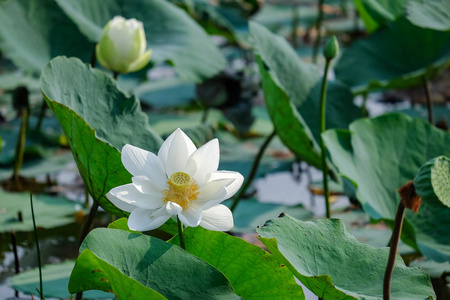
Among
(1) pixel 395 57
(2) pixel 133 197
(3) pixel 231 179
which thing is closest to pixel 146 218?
(2) pixel 133 197

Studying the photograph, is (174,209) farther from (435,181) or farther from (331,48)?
(331,48)

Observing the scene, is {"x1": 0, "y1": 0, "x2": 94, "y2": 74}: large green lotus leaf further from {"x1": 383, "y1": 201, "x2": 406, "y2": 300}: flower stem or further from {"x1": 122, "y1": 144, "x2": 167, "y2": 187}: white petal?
{"x1": 383, "y1": 201, "x2": 406, "y2": 300}: flower stem

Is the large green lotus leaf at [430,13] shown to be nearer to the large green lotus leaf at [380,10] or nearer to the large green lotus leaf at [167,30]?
the large green lotus leaf at [380,10]

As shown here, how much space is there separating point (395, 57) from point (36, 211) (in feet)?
5.36

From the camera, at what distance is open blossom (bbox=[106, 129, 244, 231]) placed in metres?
1.20

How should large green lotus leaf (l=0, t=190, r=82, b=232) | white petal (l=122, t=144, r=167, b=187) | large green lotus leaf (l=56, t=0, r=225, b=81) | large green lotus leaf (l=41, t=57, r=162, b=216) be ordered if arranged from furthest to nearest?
1. large green lotus leaf (l=56, t=0, r=225, b=81)
2. large green lotus leaf (l=0, t=190, r=82, b=232)
3. large green lotus leaf (l=41, t=57, r=162, b=216)
4. white petal (l=122, t=144, r=167, b=187)

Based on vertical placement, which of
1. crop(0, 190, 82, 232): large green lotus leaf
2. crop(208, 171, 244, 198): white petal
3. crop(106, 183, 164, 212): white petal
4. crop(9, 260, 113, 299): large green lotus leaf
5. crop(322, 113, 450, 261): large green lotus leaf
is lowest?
crop(0, 190, 82, 232): large green lotus leaf

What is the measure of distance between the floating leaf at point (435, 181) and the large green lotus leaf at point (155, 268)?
38 cm

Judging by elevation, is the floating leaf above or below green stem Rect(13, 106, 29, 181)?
above

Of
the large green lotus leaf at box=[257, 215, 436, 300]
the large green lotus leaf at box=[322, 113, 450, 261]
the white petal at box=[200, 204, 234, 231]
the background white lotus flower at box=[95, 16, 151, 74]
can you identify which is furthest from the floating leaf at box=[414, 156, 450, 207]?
the background white lotus flower at box=[95, 16, 151, 74]

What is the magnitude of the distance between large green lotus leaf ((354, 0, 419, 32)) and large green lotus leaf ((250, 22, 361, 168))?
21.6 inches

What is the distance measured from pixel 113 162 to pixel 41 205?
3.24ft

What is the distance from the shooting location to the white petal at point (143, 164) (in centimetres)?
124

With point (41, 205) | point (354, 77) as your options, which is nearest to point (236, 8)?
point (354, 77)
